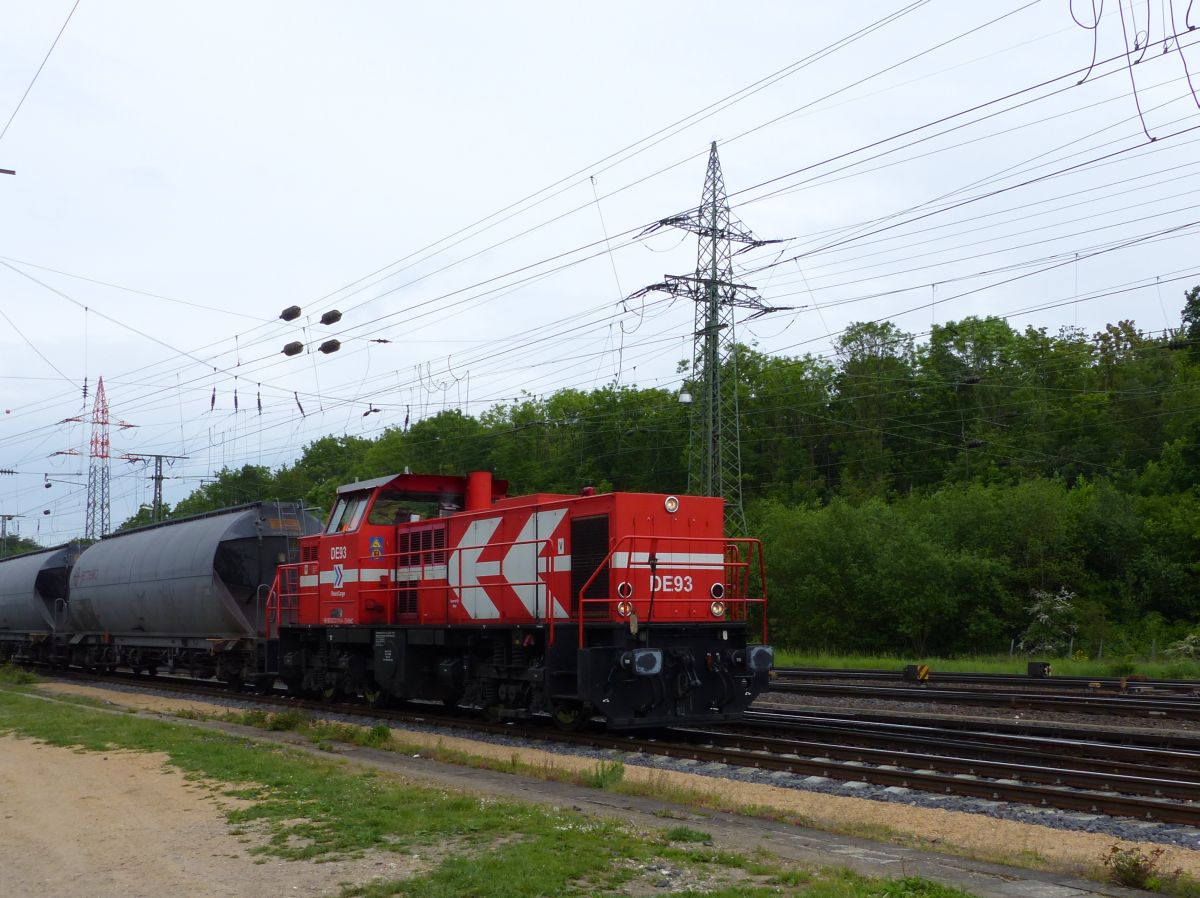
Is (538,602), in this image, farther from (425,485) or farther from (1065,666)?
(1065,666)

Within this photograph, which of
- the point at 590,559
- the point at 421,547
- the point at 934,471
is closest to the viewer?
the point at 590,559

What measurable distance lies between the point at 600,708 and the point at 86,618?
19.4 m

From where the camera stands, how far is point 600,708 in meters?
12.9

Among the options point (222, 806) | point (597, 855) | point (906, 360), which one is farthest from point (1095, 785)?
point (906, 360)

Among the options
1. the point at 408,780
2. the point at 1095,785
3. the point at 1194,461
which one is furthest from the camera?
the point at 1194,461

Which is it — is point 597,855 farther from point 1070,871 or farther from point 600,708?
point 600,708

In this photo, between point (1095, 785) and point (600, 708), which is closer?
point (1095, 785)

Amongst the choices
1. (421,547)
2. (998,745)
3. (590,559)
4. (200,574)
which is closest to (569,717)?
(590,559)

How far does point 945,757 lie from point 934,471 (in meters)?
41.4

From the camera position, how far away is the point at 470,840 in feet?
24.6

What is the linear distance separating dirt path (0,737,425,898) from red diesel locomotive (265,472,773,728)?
4769 millimetres

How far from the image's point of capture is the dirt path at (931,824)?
7.38 m

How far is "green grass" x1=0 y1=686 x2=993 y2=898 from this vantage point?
6234 millimetres

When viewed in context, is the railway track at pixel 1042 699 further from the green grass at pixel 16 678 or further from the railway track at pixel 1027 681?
the green grass at pixel 16 678
